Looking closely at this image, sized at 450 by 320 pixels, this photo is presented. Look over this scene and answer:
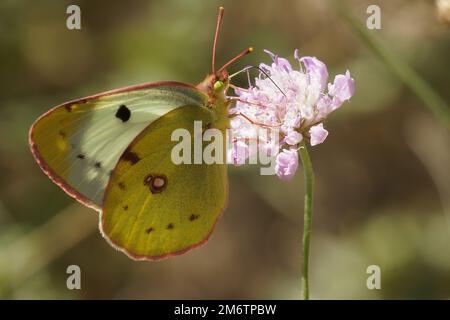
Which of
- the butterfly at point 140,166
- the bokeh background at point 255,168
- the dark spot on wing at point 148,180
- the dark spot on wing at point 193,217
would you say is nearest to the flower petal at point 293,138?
the butterfly at point 140,166

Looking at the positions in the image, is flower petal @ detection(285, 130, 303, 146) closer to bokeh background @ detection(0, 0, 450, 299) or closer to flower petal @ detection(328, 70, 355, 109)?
flower petal @ detection(328, 70, 355, 109)

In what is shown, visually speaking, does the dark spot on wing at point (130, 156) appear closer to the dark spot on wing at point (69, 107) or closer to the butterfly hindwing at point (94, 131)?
the butterfly hindwing at point (94, 131)

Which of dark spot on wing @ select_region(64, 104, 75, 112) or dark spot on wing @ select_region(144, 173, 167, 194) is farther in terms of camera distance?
dark spot on wing @ select_region(144, 173, 167, 194)

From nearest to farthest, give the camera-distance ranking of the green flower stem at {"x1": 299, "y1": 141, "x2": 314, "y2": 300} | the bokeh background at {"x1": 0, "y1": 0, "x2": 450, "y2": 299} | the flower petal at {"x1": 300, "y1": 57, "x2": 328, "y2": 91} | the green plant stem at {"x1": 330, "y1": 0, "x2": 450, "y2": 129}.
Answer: the green flower stem at {"x1": 299, "y1": 141, "x2": 314, "y2": 300}
the flower petal at {"x1": 300, "y1": 57, "x2": 328, "y2": 91}
the green plant stem at {"x1": 330, "y1": 0, "x2": 450, "y2": 129}
the bokeh background at {"x1": 0, "y1": 0, "x2": 450, "y2": 299}

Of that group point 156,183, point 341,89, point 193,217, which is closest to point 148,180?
point 156,183

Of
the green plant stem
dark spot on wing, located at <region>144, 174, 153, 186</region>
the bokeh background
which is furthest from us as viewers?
the bokeh background

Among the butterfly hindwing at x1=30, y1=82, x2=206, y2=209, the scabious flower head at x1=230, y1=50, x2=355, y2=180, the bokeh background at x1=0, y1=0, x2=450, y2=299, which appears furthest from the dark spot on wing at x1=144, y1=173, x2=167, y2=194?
the bokeh background at x1=0, y1=0, x2=450, y2=299

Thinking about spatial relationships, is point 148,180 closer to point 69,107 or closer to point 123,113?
point 123,113
